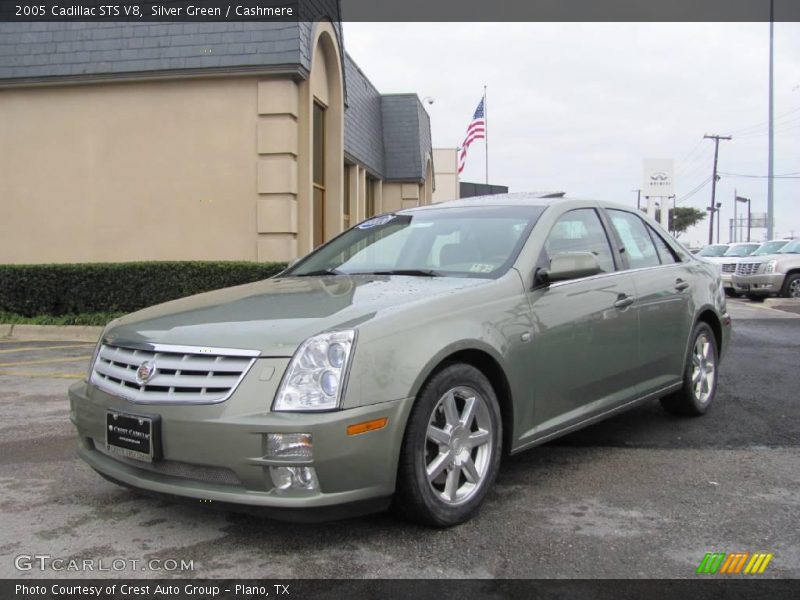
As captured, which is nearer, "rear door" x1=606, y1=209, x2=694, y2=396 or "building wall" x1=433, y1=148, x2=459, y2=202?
"rear door" x1=606, y1=209, x2=694, y2=396

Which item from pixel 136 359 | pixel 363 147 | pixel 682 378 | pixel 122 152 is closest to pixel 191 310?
pixel 136 359

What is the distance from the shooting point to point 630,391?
181 inches

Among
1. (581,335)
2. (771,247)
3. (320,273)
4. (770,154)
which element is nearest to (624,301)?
(581,335)

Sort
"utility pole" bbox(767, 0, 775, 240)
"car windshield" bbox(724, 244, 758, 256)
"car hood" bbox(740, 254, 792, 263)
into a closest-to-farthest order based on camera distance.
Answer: "car hood" bbox(740, 254, 792, 263) → "car windshield" bbox(724, 244, 758, 256) → "utility pole" bbox(767, 0, 775, 240)

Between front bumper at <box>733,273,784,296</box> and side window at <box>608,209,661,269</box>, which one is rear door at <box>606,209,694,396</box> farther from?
front bumper at <box>733,273,784,296</box>

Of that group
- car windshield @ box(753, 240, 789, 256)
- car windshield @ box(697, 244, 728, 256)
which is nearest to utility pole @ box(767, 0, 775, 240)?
car windshield @ box(697, 244, 728, 256)

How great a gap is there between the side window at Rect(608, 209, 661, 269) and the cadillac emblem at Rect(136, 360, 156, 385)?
3.16m

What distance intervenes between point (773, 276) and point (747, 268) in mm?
789

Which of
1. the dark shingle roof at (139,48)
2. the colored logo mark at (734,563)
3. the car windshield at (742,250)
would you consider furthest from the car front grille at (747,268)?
the colored logo mark at (734,563)

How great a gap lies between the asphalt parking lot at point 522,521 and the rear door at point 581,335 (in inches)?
16.6

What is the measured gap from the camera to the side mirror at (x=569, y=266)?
3857mm

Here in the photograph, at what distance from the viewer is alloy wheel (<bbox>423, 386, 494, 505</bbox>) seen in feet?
10.8

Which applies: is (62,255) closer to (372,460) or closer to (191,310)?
(191,310)

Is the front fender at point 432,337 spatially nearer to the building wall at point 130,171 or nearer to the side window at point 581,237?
the side window at point 581,237
